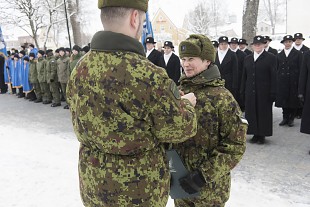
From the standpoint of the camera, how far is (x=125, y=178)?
1428 millimetres

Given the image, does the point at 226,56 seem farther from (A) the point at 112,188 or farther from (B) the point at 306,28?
(B) the point at 306,28

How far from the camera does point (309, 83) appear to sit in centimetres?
503

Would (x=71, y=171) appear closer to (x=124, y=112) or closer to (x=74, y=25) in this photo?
(x=124, y=112)

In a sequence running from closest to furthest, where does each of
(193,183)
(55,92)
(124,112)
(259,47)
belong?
(124,112) < (193,183) < (259,47) < (55,92)

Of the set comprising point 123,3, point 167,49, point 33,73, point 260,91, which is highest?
point 123,3

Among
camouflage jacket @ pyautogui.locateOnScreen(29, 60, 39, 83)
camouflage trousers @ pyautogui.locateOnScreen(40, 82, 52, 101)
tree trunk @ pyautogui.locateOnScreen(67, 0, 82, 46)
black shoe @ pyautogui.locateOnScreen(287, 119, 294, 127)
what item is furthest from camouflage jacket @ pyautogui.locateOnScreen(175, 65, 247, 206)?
tree trunk @ pyautogui.locateOnScreen(67, 0, 82, 46)

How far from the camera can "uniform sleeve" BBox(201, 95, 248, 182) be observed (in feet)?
5.95

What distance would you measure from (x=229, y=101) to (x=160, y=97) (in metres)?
0.69

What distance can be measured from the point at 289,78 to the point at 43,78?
7.60 metres

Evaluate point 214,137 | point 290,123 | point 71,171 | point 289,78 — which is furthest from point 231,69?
point 214,137

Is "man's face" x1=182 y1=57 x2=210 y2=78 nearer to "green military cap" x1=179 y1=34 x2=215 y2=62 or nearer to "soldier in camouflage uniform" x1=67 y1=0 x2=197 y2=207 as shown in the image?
"green military cap" x1=179 y1=34 x2=215 y2=62

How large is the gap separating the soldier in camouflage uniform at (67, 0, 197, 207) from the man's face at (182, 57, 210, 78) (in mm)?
585

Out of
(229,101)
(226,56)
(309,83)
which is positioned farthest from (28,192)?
(226,56)

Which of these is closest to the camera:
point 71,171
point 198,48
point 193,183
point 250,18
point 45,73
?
point 193,183
